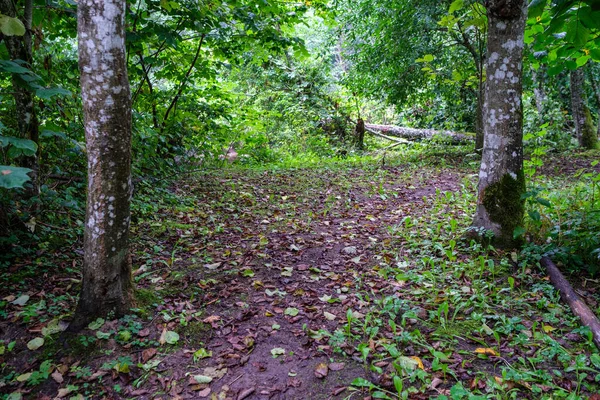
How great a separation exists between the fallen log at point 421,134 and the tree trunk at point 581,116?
2.71 meters

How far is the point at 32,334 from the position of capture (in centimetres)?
271

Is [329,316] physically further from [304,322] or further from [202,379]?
[202,379]

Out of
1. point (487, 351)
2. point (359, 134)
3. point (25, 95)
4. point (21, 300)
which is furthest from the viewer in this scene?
point (359, 134)

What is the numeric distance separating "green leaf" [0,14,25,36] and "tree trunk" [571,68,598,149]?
11.1 metres

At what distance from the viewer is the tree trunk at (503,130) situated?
372cm

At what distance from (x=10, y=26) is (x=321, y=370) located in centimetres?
319

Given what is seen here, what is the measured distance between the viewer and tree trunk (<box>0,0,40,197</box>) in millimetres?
3334

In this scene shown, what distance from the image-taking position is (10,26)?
97.9 inches

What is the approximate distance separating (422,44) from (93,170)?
8.09 metres

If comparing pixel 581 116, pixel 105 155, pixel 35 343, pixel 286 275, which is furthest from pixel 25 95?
pixel 581 116

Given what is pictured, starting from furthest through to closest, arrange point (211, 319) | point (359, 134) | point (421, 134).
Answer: point (421, 134), point (359, 134), point (211, 319)

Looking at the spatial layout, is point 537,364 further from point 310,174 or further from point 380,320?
point 310,174

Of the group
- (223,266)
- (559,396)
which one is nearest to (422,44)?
(223,266)

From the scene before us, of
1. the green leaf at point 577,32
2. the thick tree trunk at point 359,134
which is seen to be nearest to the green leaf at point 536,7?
the green leaf at point 577,32
